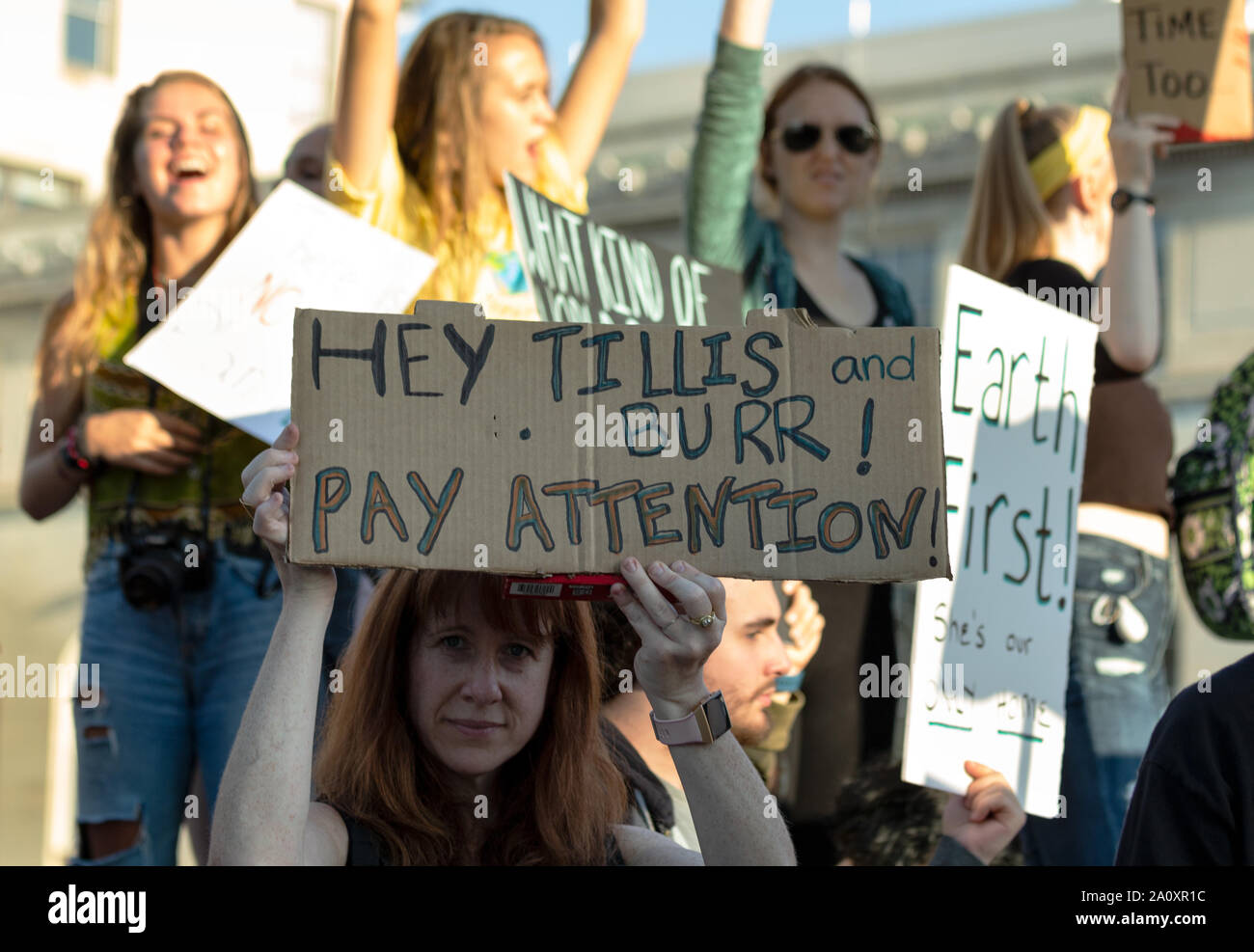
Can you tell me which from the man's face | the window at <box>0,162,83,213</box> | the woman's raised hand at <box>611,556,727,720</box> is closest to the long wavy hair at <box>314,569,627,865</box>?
the woman's raised hand at <box>611,556,727,720</box>

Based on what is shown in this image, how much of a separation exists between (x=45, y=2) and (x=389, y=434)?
→ 65.0 ft

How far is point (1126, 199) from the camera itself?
3.81 metres

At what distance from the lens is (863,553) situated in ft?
6.86

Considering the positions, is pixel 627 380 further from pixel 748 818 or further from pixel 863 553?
pixel 748 818

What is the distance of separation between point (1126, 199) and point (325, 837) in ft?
8.12

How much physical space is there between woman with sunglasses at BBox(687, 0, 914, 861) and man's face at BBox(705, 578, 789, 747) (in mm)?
485

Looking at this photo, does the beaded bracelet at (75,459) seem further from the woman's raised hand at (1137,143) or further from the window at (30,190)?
the window at (30,190)

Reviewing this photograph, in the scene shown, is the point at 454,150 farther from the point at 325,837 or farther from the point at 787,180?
the point at 325,837

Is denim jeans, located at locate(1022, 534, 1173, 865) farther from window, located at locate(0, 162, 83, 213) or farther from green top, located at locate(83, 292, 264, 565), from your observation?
window, located at locate(0, 162, 83, 213)

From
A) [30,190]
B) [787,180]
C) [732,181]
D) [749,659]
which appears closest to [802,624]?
[749,659]

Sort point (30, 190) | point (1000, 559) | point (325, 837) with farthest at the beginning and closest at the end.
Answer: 1. point (30, 190)
2. point (1000, 559)
3. point (325, 837)

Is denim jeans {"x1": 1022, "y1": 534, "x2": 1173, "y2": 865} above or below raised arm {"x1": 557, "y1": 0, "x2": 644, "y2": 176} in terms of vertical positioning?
below

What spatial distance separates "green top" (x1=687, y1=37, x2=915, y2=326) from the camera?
12.2 feet

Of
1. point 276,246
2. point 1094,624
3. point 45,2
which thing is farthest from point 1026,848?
point 45,2
